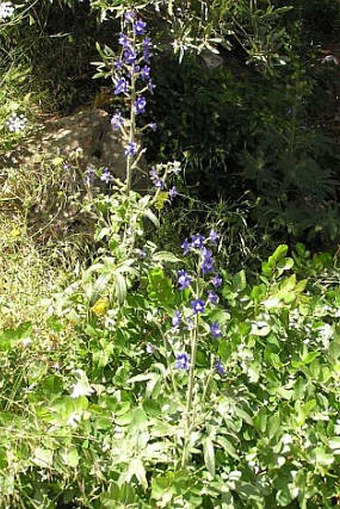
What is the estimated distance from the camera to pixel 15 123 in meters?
3.78

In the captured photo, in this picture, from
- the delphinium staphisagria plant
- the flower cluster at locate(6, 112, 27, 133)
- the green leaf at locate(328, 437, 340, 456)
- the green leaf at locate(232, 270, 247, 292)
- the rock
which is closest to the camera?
the delphinium staphisagria plant

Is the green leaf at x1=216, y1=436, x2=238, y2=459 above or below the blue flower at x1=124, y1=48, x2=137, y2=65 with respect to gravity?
below

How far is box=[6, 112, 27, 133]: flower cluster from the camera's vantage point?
376cm

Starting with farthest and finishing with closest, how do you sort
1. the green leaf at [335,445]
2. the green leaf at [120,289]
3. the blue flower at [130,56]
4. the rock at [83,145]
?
the rock at [83,145], the blue flower at [130,56], the green leaf at [120,289], the green leaf at [335,445]


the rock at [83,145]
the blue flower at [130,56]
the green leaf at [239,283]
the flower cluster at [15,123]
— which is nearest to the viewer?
the blue flower at [130,56]

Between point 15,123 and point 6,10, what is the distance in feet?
1.86

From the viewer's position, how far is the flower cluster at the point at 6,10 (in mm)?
3727

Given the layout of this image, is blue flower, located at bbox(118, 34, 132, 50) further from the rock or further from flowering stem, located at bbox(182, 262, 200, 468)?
the rock

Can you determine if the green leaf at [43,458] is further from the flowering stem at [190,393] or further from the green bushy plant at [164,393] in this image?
the flowering stem at [190,393]

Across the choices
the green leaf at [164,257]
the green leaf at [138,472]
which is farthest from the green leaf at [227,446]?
the green leaf at [164,257]

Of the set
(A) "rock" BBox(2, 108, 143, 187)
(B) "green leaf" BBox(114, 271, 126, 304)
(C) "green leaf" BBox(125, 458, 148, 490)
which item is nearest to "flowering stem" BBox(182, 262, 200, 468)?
(C) "green leaf" BBox(125, 458, 148, 490)

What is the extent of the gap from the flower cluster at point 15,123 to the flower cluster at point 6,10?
1.49 feet

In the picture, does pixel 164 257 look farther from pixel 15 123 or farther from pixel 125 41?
pixel 15 123

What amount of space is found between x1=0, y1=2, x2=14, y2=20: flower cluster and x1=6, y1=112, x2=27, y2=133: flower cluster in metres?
0.45
